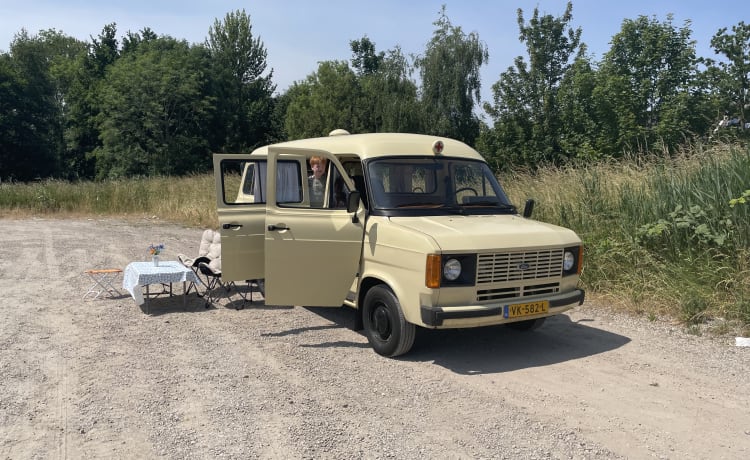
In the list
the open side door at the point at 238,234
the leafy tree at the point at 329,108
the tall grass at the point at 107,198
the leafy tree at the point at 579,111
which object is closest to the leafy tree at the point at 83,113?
the leafy tree at the point at 329,108

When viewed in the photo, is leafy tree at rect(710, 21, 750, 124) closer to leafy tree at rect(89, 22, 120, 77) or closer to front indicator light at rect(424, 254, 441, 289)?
front indicator light at rect(424, 254, 441, 289)

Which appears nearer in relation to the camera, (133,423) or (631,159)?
(133,423)

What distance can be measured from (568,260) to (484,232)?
1116mm

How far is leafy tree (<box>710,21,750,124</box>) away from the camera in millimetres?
29766

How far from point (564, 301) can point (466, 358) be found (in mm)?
1158

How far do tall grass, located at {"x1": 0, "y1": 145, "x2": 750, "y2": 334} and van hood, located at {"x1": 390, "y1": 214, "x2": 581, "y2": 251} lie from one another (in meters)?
2.51

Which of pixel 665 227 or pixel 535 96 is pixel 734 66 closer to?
pixel 535 96

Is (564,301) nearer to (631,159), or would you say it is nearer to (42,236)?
(631,159)

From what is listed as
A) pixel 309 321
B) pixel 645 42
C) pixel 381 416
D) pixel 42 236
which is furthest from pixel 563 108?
pixel 381 416

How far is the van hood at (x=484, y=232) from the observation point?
528 centimetres

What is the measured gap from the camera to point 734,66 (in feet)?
104

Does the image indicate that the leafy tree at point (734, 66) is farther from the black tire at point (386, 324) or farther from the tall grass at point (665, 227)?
the black tire at point (386, 324)

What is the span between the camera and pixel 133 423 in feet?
14.3

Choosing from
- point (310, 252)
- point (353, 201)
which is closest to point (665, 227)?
point (353, 201)
